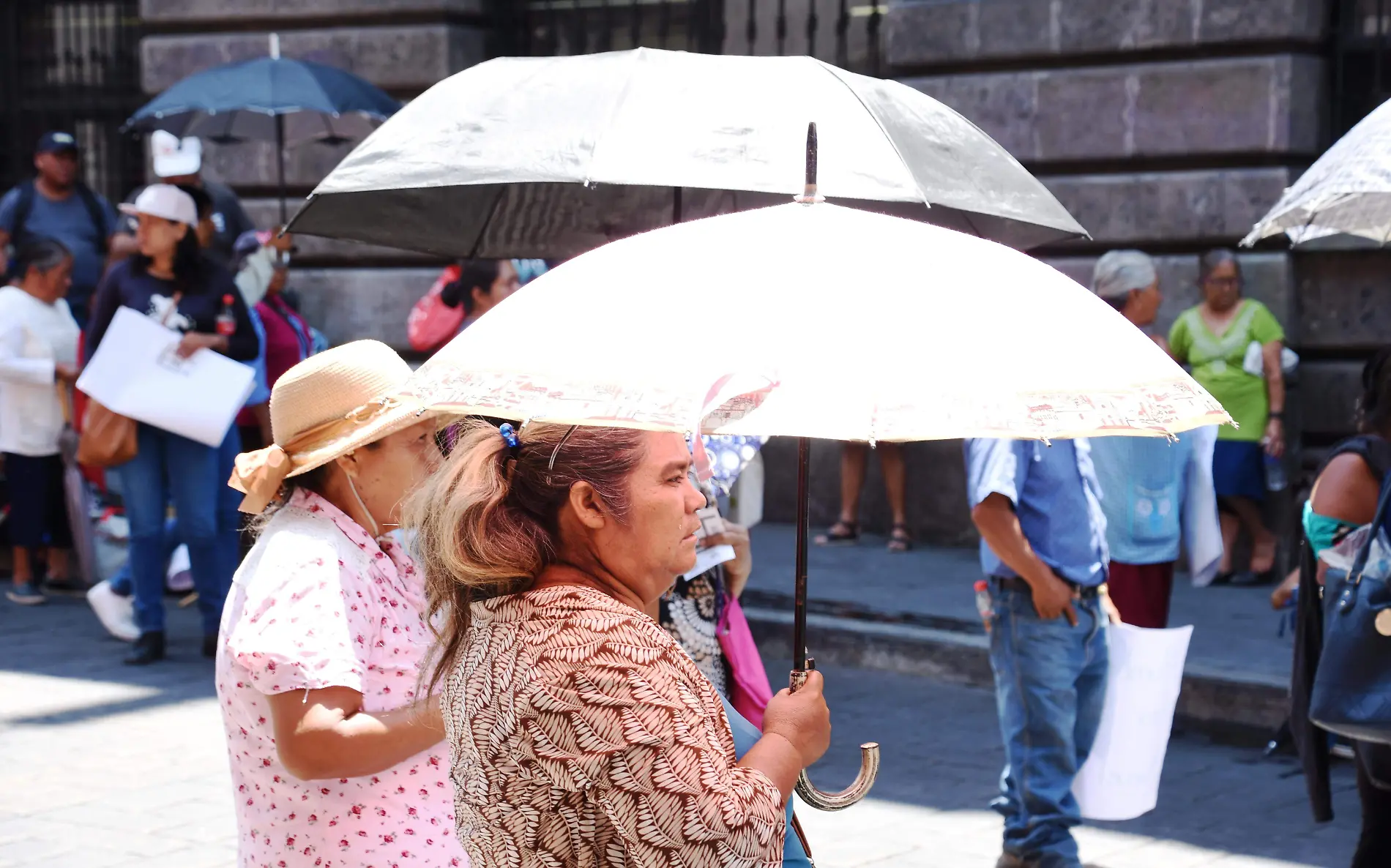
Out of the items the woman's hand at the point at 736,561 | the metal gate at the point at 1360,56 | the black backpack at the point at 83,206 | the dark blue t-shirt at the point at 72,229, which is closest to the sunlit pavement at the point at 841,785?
the woman's hand at the point at 736,561

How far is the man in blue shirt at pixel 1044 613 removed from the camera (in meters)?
4.67

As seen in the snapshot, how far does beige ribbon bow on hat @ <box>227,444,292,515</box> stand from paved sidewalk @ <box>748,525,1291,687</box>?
187 inches

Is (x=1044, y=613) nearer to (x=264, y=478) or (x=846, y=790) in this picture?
(x=846, y=790)

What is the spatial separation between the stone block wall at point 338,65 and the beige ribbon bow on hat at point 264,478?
8.27 metres

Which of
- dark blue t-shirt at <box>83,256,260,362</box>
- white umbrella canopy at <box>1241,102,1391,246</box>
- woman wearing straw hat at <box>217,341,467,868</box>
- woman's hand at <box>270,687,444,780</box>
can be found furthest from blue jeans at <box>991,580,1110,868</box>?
dark blue t-shirt at <box>83,256,260,362</box>

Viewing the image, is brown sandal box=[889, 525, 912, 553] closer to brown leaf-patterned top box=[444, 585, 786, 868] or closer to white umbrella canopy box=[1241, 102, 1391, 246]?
white umbrella canopy box=[1241, 102, 1391, 246]

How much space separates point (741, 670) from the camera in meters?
4.19

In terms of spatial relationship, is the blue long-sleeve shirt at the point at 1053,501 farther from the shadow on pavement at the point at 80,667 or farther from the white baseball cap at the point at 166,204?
the white baseball cap at the point at 166,204

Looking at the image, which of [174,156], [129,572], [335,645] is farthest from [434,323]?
[335,645]

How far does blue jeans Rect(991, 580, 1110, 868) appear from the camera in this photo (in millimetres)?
4746

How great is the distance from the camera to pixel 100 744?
6.34 metres

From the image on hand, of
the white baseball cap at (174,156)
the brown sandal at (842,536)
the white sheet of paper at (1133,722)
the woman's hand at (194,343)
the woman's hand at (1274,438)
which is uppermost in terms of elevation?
the white baseball cap at (174,156)

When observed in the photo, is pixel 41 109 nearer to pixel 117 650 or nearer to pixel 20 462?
pixel 20 462

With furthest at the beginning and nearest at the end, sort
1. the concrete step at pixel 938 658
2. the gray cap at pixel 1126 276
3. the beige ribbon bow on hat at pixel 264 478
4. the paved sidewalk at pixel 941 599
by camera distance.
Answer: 1. the paved sidewalk at pixel 941 599
2. the concrete step at pixel 938 658
3. the gray cap at pixel 1126 276
4. the beige ribbon bow on hat at pixel 264 478
